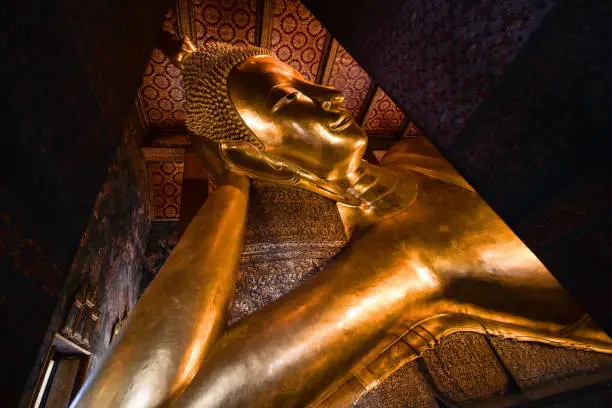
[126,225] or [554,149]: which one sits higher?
[554,149]

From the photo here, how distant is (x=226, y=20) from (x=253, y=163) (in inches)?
40.3

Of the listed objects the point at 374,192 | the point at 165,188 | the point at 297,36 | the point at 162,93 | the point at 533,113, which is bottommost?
the point at 165,188

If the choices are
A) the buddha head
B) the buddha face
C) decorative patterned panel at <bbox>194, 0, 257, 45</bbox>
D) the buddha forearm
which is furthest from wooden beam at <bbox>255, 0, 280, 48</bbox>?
the buddha forearm

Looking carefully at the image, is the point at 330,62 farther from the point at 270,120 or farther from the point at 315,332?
the point at 315,332

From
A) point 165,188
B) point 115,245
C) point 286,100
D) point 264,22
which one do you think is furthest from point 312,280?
point 165,188

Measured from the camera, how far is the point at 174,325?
94 cm

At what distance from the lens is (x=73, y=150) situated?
54 cm

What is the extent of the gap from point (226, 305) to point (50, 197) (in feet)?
2.18

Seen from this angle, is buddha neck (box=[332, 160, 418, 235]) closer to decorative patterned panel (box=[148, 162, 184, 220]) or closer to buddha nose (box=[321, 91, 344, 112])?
buddha nose (box=[321, 91, 344, 112])

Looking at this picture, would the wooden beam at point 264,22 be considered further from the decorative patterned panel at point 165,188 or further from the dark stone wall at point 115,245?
the decorative patterned panel at point 165,188

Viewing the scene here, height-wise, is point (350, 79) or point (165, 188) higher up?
point (350, 79)

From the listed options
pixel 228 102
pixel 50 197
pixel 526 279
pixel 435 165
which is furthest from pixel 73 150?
pixel 435 165

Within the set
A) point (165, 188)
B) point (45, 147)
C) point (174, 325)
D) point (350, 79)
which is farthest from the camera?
point (165, 188)

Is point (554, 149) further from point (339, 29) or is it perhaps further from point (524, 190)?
point (339, 29)
